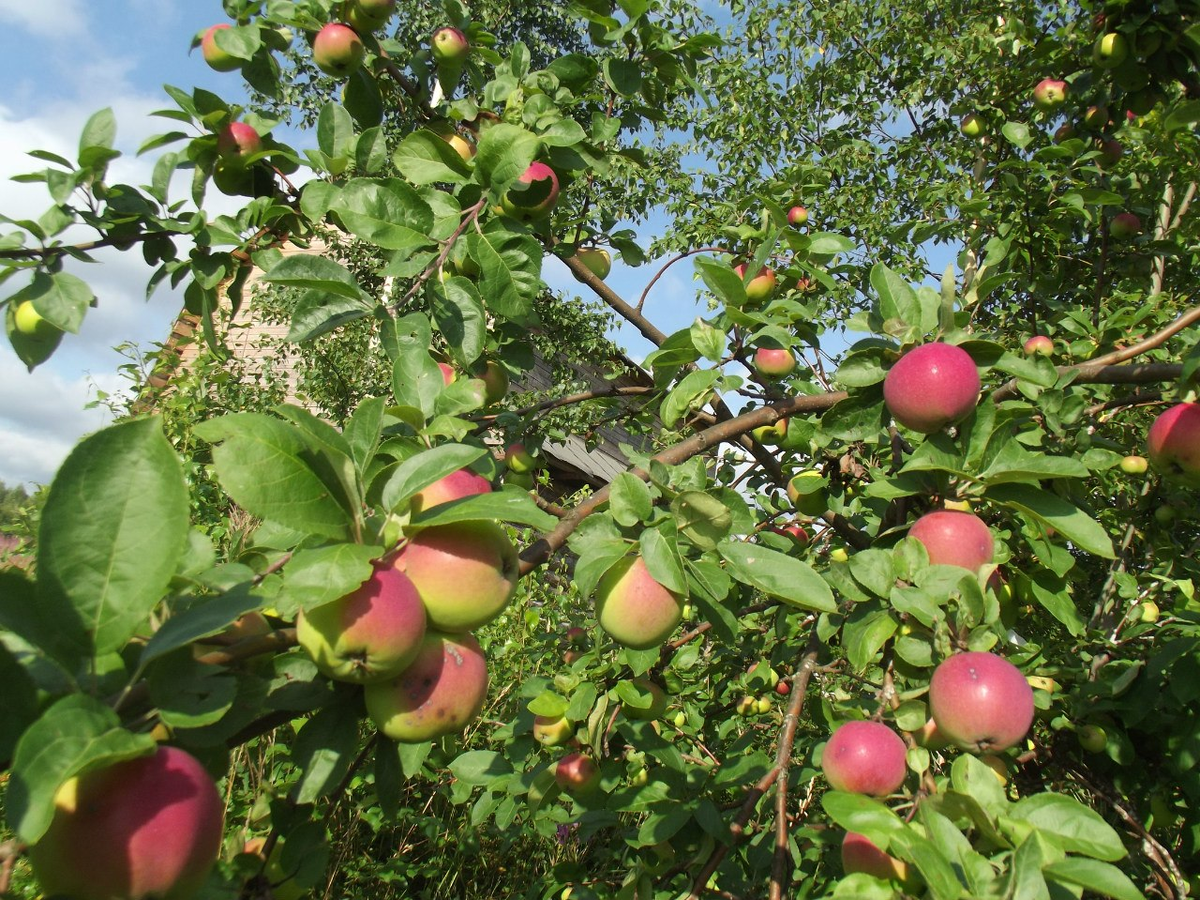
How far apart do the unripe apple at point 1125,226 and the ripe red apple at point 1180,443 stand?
1.44 meters

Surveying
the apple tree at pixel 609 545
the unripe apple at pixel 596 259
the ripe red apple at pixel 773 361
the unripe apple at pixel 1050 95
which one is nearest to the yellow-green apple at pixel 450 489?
the apple tree at pixel 609 545

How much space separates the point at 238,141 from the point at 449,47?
1.64 ft

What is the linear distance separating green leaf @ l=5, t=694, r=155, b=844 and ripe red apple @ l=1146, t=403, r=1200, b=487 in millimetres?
1549

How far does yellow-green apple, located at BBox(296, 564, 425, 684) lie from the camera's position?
641mm

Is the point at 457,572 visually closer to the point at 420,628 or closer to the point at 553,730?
the point at 420,628

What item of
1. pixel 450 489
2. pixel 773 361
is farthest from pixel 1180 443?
pixel 450 489

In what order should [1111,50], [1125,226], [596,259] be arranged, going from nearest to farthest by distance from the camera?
[1111,50] → [596,259] → [1125,226]

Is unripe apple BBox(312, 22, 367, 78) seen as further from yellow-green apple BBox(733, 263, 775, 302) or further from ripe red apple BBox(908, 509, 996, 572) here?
ripe red apple BBox(908, 509, 996, 572)

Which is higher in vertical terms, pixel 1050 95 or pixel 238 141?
pixel 1050 95

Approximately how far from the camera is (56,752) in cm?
44

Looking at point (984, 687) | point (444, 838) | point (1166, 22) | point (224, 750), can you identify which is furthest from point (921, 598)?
point (444, 838)

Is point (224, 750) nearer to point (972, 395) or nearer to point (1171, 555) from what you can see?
point (972, 395)

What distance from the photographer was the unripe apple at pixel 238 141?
148 centimetres

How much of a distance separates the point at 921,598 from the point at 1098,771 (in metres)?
1.21
